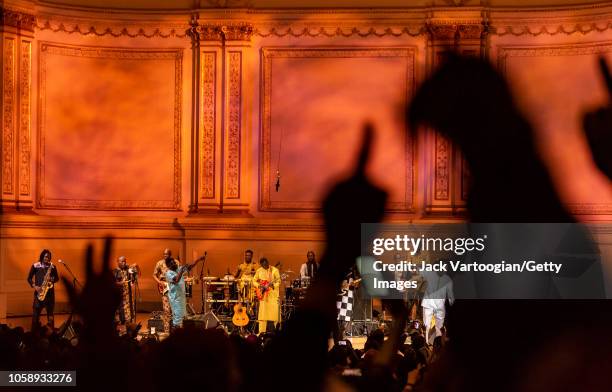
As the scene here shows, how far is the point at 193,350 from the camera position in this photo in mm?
2125

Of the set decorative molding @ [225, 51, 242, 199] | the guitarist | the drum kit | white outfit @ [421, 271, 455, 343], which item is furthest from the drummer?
white outfit @ [421, 271, 455, 343]

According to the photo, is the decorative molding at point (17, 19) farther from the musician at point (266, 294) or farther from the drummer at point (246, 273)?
the musician at point (266, 294)

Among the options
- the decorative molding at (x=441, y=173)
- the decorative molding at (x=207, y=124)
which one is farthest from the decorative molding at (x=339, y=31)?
the decorative molding at (x=441, y=173)

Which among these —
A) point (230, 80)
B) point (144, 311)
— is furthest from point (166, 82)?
point (144, 311)

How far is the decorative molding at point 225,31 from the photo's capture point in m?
18.1

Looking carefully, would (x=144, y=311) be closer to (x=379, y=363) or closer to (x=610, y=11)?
(x=610, y=11)

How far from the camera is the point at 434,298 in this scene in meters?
13.5

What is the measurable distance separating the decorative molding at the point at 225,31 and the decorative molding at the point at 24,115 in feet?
10.7

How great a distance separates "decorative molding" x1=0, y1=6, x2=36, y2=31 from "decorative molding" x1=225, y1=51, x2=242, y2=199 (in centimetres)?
388

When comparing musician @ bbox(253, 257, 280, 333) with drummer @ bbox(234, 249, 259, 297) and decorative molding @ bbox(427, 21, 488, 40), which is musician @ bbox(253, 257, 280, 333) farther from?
decorative molding @ bbox(427, 21, 488, 40)

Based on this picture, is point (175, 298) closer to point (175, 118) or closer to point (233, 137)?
point (233, 137)

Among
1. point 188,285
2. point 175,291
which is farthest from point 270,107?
point 175,291

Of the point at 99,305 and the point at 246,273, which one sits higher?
the point at 99,305

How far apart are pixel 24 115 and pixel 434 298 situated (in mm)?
8769
